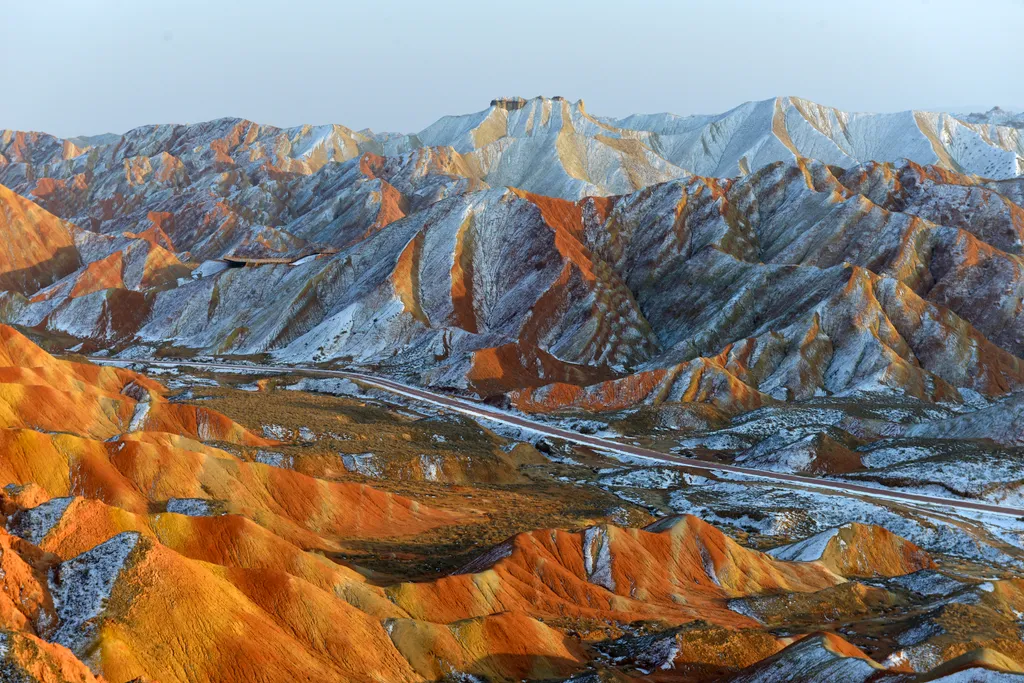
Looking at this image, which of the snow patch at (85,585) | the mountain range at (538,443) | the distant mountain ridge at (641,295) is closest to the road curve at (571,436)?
the mountain range at (538,443)

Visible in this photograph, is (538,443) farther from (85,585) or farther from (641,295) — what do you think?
(85,585)

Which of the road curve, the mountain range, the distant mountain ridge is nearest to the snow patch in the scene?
the mountain range

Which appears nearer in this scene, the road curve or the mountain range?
the mountain range

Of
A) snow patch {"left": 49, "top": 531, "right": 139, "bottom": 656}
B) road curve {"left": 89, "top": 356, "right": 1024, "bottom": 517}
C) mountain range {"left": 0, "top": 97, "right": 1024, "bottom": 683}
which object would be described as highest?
snow patch {"left": 49, "top": 531, "right": 139, "bottom": 656}

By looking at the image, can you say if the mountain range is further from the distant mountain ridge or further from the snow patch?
the distant mountain ridge

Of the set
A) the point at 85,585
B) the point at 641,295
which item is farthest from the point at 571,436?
the point at 85,585

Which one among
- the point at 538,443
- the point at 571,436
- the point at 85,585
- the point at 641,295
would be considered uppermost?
the point at 85,585

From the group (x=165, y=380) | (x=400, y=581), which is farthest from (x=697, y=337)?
(x=400, y=581)

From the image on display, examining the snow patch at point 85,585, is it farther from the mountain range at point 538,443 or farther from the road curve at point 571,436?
the road curve at point 571,436
